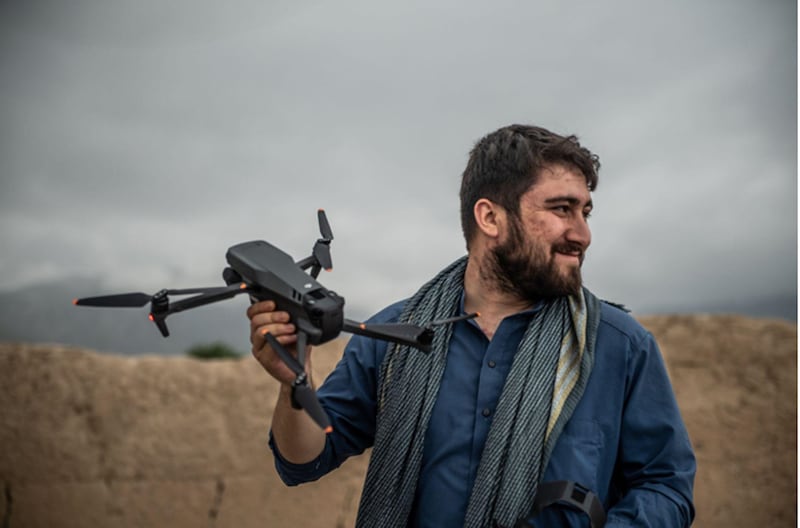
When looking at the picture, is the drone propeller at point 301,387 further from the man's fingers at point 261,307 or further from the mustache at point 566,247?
the mustache at point 566,247

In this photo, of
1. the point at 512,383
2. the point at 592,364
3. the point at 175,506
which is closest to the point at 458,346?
the point at 512,383

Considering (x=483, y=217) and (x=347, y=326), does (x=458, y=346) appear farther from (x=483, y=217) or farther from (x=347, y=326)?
(x=347, y=326)

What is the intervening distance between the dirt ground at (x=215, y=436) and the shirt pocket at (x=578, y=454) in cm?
532

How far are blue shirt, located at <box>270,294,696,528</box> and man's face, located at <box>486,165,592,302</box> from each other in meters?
0.15

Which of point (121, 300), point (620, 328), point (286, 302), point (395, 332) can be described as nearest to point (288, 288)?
point (286, 302)

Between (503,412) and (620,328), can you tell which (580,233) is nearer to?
(620,328)

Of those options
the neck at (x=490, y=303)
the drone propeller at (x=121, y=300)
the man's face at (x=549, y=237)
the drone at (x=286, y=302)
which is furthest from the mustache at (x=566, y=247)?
the drone propeller at (x=121, y=300)

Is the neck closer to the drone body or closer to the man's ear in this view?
the man's ear

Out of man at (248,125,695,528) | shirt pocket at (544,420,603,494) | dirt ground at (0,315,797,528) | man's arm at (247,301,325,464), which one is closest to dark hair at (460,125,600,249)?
man at (248,125,695,528)

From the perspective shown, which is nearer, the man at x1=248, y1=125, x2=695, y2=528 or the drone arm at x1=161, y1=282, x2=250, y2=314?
the drone arm at x1=161, y1=282, x2=250, y2=314

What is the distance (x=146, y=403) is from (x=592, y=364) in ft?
21.4

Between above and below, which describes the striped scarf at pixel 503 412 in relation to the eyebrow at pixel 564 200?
below

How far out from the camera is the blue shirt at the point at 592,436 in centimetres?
209

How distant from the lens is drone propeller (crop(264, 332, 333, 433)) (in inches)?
68.2
